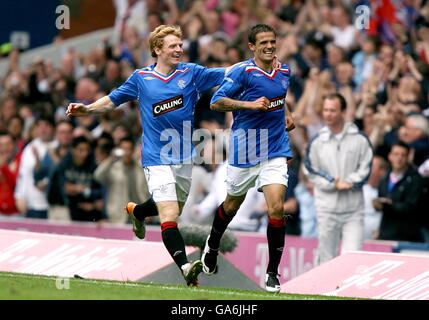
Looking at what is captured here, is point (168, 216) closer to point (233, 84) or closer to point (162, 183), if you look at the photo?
point (162, 183)

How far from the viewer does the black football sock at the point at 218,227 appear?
530 inches

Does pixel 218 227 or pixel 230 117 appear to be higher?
pixel 230 117

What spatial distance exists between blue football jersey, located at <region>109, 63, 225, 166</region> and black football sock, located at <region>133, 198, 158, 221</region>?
0.80 meters

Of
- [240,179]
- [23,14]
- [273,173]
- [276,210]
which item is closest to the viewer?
[276,210]

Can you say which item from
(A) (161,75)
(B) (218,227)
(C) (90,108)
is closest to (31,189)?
(C) (90,108)

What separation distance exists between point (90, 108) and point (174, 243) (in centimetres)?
166

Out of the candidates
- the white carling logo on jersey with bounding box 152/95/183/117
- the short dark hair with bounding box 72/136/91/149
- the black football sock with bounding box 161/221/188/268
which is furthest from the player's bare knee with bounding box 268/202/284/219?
the short dark hair with bounding box 72/136/91/149

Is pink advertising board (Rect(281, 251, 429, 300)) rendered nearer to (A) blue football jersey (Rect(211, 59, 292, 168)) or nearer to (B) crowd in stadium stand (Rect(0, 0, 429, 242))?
(A) blue football jersey (Rect(211, 59, 292, 168))

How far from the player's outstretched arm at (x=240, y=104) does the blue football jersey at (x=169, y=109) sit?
21.5 inches

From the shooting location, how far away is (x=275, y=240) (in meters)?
12.8

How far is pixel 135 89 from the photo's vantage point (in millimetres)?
13391

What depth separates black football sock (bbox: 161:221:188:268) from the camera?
12719 millimetres
